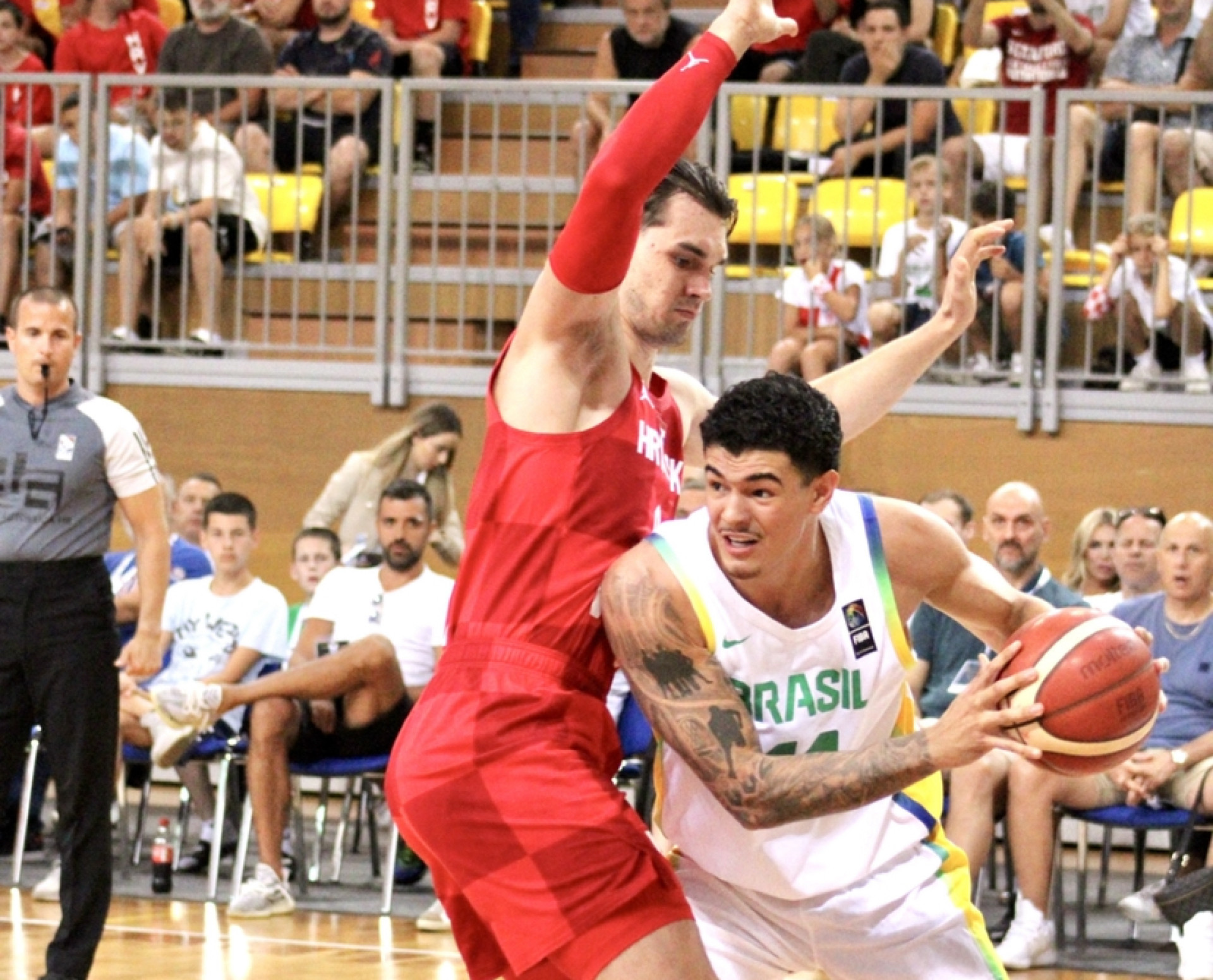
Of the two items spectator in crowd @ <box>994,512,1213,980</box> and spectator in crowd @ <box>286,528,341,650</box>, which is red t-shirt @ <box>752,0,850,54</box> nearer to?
spectator in crowd @ <box>286,528,341,650</box>

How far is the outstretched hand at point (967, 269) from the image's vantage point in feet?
13.0

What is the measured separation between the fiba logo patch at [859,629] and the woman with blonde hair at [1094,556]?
5.15 metres

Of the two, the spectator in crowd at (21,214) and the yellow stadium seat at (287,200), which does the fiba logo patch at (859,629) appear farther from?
the spectator in crowd at (21,214)

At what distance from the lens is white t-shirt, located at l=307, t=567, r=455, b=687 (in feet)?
26.1

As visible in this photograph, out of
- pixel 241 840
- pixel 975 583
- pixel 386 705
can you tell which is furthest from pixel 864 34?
pixel 975 583

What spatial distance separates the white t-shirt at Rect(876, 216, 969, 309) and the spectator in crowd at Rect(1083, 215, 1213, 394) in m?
0.68

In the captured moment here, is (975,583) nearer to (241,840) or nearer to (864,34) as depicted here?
(241,840)

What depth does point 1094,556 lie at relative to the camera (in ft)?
27.5

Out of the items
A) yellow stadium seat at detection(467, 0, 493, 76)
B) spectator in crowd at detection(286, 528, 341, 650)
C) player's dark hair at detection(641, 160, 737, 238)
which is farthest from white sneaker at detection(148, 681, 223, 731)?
yellow stadium seat at detection(467, 0, 493, 76)

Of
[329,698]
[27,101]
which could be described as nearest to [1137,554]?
[329,698]

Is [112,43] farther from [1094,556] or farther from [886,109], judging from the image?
[1094,556]

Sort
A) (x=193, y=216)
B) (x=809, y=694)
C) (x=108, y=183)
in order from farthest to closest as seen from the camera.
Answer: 1. (x=108, y=183)
2. (x=193, y=216)
3. (x=809, y=694)

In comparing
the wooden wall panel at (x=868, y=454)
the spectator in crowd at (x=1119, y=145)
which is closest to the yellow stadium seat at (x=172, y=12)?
the wooden wall panel at (x=868, y=454)

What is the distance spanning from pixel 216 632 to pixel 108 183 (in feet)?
10.3
